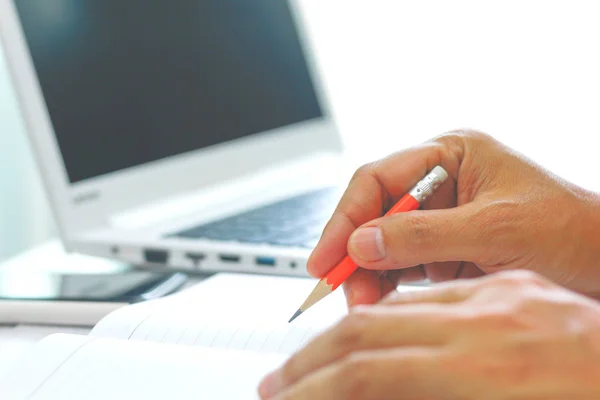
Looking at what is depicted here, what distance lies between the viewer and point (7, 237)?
Answer: 1126mm

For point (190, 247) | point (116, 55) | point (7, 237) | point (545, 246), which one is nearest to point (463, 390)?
point (545, 246)

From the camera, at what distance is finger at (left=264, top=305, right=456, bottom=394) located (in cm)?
30

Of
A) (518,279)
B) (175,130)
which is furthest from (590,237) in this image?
(175,130)

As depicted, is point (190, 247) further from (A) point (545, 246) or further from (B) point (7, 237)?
(B) point (7, 237)

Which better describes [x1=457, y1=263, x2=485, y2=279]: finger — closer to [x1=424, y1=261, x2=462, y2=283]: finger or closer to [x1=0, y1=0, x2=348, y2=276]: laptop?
[x1=424, y1=261, x2=462, y2=283]: finger

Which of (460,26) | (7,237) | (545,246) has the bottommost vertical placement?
(545,246)

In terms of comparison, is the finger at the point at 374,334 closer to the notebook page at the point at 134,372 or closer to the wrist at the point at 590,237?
the notebook page at the point at 134,372

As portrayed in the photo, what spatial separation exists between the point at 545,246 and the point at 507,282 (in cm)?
23

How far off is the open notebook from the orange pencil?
0.11 ft

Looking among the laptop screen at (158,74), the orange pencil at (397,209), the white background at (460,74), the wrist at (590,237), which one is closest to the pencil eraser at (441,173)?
the orange pencil at (397,209)

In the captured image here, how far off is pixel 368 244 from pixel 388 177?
100 mm

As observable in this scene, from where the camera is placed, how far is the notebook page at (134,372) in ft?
1.32

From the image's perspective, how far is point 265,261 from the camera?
698 millimetres

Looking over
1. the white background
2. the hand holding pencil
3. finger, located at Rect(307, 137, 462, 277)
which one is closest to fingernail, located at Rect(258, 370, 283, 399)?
the hand holding pencil
